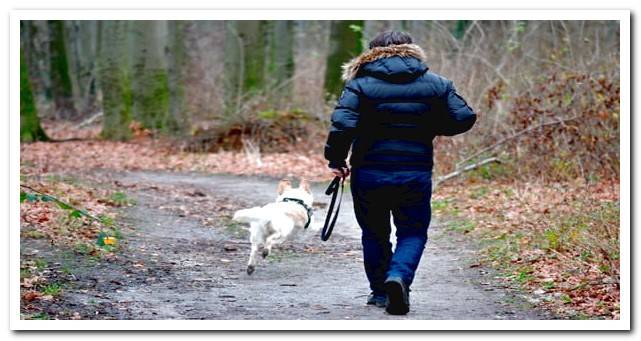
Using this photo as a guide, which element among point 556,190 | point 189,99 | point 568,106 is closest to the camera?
point 556,190

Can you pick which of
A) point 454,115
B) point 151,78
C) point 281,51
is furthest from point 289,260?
point 281,51

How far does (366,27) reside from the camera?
836 inches

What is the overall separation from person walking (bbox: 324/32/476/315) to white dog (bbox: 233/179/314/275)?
1.39 m

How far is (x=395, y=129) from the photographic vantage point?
668 centimetres

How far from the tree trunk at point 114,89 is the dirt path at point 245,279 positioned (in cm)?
1145

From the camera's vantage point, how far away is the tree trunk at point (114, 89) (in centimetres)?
2325

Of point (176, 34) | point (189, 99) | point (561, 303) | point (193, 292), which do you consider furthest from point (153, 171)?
point (561, 303)

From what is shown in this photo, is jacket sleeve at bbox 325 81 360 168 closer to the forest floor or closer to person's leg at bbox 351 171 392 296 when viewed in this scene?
person's leg at bbox 351 171 392 296
